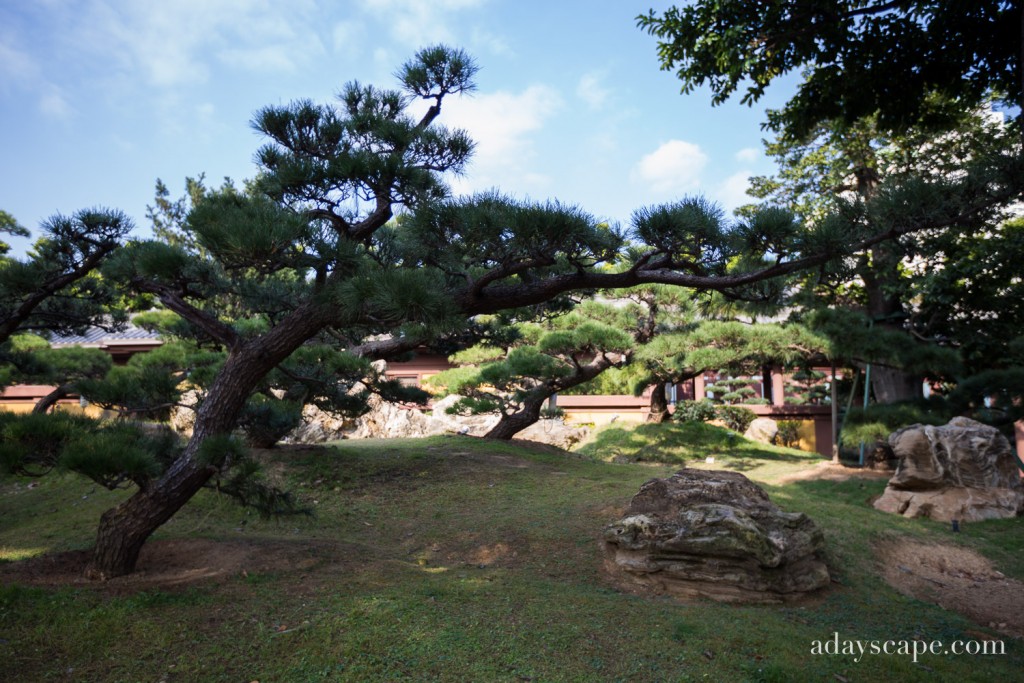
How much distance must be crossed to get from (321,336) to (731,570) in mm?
5382

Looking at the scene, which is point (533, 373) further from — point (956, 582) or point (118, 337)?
point (118, 337)

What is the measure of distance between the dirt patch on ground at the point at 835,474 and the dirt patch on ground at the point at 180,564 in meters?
6.26

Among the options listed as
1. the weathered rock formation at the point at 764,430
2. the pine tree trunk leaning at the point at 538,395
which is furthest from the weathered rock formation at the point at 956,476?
the weathered rock formation at the point at 764,430

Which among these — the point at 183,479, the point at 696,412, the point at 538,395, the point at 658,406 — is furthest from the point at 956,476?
the point at 183,479

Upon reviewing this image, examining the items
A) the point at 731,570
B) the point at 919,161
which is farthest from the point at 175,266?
the point at 919,161

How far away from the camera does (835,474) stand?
8.40 metres

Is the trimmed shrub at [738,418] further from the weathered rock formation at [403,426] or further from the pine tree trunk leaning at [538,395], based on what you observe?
the pine tree trunk leaning at [538,395]

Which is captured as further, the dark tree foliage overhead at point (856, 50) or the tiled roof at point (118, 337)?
the tiled roof at point (118, 337)

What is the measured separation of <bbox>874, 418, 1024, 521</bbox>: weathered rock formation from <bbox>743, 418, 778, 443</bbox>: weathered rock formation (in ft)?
17.2

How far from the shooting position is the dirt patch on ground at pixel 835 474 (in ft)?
26.8

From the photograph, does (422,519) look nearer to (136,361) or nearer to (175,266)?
(175,266)


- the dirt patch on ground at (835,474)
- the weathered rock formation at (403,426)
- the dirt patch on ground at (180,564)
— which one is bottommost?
the dirt patch on ground at (180,564)

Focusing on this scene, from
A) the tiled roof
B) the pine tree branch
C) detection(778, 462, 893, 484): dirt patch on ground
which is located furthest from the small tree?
the tiled roof

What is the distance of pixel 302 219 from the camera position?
11.4 ft
